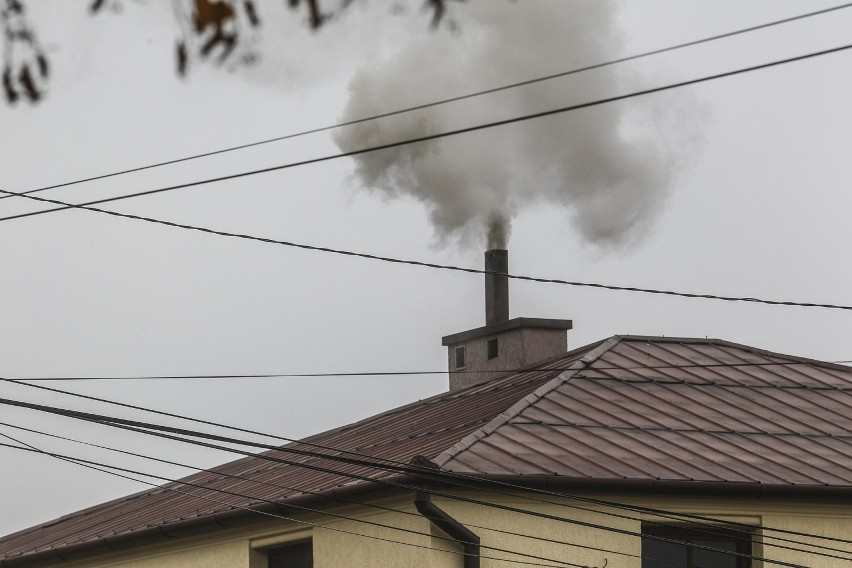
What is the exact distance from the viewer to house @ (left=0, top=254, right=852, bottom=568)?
1304 cm

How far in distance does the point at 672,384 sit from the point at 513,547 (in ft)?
12.3

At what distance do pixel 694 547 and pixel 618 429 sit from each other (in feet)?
4.47

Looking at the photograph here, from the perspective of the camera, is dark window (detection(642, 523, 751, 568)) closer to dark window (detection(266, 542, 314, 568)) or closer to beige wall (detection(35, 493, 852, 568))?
beige wall (detection(35, 493, 852, 568))

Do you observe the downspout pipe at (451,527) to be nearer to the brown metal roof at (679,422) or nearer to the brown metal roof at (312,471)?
the brown metal roof at (679,422)

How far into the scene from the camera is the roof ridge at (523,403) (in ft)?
43.1

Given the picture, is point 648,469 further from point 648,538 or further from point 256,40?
point 256,40

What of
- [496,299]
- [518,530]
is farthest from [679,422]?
[496,299]

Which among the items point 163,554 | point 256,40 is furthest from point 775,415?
point 256,40

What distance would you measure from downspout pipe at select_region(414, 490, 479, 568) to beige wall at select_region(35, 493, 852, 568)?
0.08 metres

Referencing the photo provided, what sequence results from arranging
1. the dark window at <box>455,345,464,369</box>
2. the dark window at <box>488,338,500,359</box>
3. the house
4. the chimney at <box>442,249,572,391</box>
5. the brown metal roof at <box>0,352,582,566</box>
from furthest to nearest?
the dark window at <box>455,345,464,369</box>
the dark window at <box>488,338,500,359</box>
the chimney at <box>442,249,572,391</box>
the brown metal roof at <box>0,352,582,566</box>
the house

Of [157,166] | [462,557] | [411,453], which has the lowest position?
[462,557]

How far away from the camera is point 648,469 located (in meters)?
13.5

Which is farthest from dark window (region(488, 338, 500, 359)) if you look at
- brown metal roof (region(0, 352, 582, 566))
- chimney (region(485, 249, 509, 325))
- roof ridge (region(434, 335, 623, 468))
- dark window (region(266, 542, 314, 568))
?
→ dark window (region(266, 542, 314, 568))

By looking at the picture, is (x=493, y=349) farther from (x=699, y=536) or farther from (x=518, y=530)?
(x=518, y=530)
